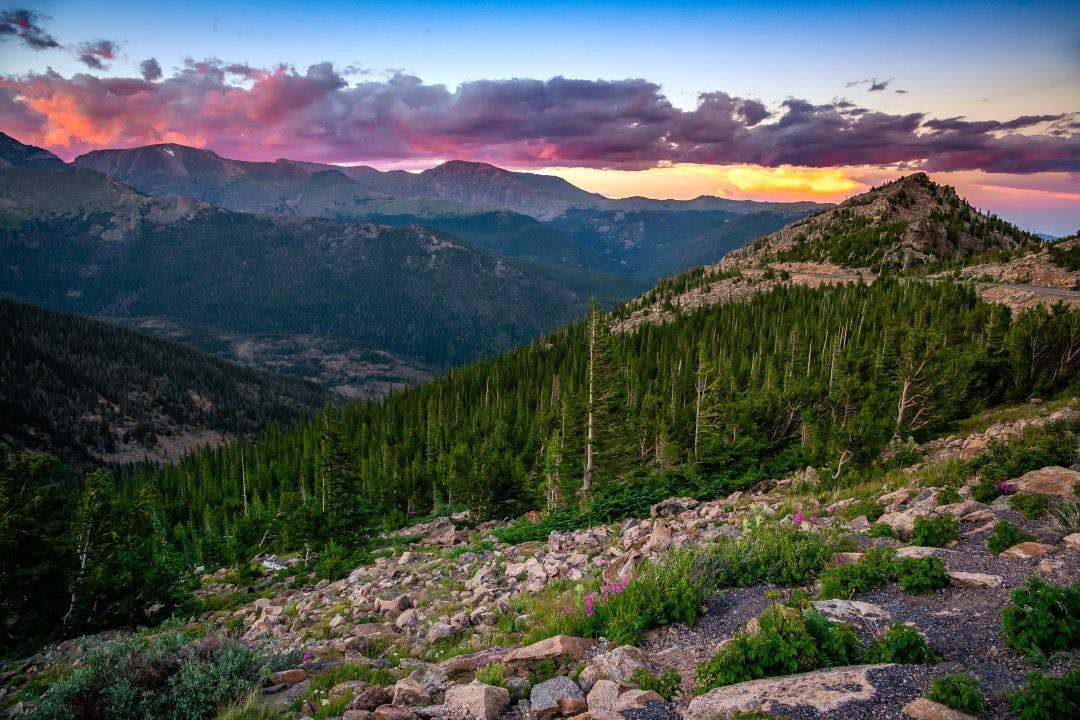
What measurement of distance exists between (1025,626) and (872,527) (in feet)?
21.1

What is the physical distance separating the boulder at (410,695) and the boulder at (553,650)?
180cm

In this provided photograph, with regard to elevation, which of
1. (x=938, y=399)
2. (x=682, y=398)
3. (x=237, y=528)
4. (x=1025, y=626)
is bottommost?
(x=237, y=528)

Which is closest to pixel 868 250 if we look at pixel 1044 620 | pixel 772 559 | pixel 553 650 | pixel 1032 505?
pixel 1032 505

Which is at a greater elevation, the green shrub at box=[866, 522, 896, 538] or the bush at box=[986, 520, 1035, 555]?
the bush at box=[986, 520, 1035, 555]

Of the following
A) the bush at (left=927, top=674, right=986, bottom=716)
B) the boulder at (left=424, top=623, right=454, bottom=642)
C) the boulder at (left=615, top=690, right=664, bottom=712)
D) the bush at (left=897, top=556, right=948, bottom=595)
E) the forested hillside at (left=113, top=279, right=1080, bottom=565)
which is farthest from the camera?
the forested hillside at (left=113, top=279, right=1080, bottom=565)

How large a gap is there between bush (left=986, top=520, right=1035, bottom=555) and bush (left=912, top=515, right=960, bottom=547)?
108cm

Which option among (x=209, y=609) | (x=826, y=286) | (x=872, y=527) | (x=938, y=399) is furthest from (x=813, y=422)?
(x=826, y=286)

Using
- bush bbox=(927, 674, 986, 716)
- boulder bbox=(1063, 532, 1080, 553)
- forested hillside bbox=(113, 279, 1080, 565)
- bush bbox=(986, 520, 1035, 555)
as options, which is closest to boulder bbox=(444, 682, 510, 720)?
bush bbox=(927, 674, 986, 716)

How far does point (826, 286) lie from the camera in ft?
390

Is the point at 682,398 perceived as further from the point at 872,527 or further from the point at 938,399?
the point at 872,527

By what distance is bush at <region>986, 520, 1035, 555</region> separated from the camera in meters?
11.9

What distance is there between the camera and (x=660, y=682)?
952cm

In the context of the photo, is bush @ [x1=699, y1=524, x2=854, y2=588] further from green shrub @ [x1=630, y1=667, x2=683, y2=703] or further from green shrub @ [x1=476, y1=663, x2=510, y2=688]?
green shrub @ [x1=476, y1=663, x2=510, y2=688]

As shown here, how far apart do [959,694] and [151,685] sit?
1502 centimetres
